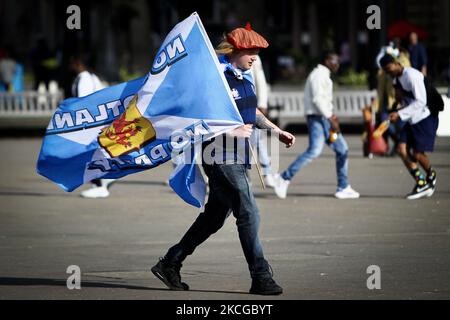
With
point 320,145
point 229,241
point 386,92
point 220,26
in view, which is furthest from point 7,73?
point 229,241

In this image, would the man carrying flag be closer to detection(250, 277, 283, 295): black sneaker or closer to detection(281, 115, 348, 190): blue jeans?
detection(250, 277, 283, 295): black sneaker

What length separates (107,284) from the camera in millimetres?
9992

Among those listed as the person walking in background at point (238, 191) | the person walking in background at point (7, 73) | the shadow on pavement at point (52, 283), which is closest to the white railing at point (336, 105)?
the person walking in background at point (7, 73)

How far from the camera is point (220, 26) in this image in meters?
57.0

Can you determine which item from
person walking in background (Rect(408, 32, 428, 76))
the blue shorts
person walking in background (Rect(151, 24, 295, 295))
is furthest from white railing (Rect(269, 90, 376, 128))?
person walking in background (Rect(151, 24, 295, 295))

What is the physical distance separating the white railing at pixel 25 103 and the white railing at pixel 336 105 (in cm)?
523

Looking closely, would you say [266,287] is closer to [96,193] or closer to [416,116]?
[416,116]

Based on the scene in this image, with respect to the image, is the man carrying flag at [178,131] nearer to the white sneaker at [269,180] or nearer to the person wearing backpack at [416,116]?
the person wearing backpack at [416,116]

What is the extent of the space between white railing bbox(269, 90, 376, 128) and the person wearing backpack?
12251 mm

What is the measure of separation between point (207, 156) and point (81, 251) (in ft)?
8.86

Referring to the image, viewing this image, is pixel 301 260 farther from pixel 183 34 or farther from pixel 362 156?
pixel 362 156

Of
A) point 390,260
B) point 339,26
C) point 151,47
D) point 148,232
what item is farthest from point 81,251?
point 151,47

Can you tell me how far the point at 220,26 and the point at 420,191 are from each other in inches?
1638

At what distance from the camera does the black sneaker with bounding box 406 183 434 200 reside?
1580cm
